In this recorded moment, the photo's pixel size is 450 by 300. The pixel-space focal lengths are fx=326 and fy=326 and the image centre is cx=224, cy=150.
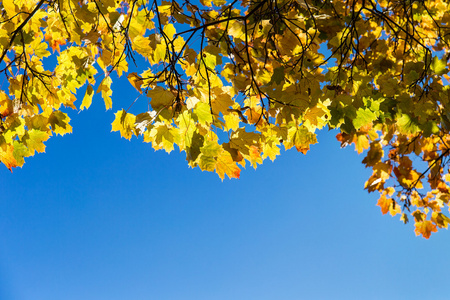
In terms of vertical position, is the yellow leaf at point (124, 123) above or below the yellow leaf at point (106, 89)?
below

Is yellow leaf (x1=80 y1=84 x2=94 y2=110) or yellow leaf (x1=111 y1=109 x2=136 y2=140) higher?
yellow leaf (x1=80 y1=84 x2=94 y2=110)

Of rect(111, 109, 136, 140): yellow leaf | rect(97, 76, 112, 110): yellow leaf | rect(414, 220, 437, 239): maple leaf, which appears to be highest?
rect(414, 220, 437, 239): maple leaf

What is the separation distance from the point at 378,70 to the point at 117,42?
8.35 feet

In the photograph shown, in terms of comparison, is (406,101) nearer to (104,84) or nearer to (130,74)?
(130,74)

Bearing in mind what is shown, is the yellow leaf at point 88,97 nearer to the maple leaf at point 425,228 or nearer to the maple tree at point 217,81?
the maple tree at point 217,81

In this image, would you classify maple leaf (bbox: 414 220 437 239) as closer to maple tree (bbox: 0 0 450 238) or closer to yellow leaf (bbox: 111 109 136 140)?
maple tree (bbox: 0 0 450 238)

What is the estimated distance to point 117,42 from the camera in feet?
9.16

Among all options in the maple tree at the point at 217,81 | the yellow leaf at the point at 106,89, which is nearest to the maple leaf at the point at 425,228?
the maple tree at the point at 217,81

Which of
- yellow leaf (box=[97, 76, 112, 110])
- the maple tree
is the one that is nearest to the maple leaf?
the maple tree

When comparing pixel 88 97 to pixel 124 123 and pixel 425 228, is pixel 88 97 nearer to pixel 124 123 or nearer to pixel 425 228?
pixel 124 123

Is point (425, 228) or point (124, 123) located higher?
point (425, 228)

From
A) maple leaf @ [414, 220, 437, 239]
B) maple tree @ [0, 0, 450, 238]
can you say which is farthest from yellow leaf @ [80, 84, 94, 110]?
maple leaf @ [414, 220, 437, 239]

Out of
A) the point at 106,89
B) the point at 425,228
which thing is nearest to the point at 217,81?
the point at 106,89

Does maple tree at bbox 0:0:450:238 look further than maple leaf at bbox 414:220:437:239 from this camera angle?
No
